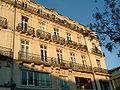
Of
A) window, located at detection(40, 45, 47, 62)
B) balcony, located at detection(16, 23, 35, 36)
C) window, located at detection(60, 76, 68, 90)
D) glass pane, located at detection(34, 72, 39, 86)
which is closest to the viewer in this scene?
glass pane, located at detection(34, 72, 39, 86)

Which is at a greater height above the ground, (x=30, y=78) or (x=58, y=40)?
(x=58, y=40)

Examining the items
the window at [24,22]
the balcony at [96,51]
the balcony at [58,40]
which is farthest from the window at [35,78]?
the balcony at [96,51]

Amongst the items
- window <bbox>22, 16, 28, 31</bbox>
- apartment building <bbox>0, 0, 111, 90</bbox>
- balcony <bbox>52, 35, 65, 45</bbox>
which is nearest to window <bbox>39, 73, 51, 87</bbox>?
apartment building <bbox>0, 0, 111, 90</bbox>

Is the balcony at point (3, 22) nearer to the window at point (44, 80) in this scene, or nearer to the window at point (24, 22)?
the window at point (24, 22)

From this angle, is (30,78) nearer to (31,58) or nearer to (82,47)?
(31,58)

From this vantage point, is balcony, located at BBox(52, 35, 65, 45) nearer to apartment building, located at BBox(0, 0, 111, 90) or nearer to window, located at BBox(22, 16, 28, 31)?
apartment building, located at BBox(0, 0, 111, 90)

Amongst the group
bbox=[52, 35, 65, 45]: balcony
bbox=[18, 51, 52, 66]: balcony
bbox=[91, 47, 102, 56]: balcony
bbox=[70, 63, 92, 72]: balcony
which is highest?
bbox=[52, 35, 65, 45]: balcony

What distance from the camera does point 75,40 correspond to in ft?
101

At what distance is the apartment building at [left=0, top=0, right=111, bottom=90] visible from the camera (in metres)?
20.5

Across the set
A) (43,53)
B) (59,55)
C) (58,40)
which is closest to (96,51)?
(58,40)

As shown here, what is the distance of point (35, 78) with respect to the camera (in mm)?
21656

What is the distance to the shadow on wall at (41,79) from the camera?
20.0 m

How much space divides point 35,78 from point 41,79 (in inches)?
31.8

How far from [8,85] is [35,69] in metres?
4.03
